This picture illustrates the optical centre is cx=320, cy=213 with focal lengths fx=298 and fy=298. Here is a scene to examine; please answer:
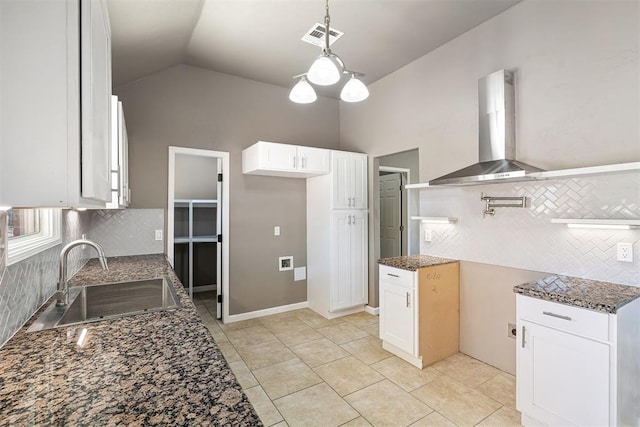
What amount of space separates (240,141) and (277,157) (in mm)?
659

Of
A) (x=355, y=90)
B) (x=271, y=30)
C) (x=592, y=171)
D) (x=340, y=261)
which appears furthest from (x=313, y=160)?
(x=592, y=171)

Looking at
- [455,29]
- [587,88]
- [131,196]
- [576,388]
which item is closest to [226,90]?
[131,196]

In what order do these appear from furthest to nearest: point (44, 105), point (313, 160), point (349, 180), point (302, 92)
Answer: point (349, 180)
point (313, 160)
point (302, 92)
point (44, 105)

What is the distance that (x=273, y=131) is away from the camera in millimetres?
3996

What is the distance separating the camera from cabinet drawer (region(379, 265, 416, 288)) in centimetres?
259

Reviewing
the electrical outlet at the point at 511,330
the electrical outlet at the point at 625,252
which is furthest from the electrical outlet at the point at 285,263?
the electrical outlet at the point at 625,252

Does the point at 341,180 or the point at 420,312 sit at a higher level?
the point at 341,180

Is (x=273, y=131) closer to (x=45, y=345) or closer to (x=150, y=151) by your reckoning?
(x=150, y=151)

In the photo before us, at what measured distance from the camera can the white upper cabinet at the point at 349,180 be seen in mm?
3754

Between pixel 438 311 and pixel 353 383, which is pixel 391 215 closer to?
pixel 438 311

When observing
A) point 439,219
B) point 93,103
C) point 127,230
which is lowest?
point 127,230

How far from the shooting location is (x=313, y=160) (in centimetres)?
365

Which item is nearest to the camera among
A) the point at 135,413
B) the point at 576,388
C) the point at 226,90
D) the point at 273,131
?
the point at 135,413

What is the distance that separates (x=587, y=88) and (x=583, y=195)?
736 millimetres
